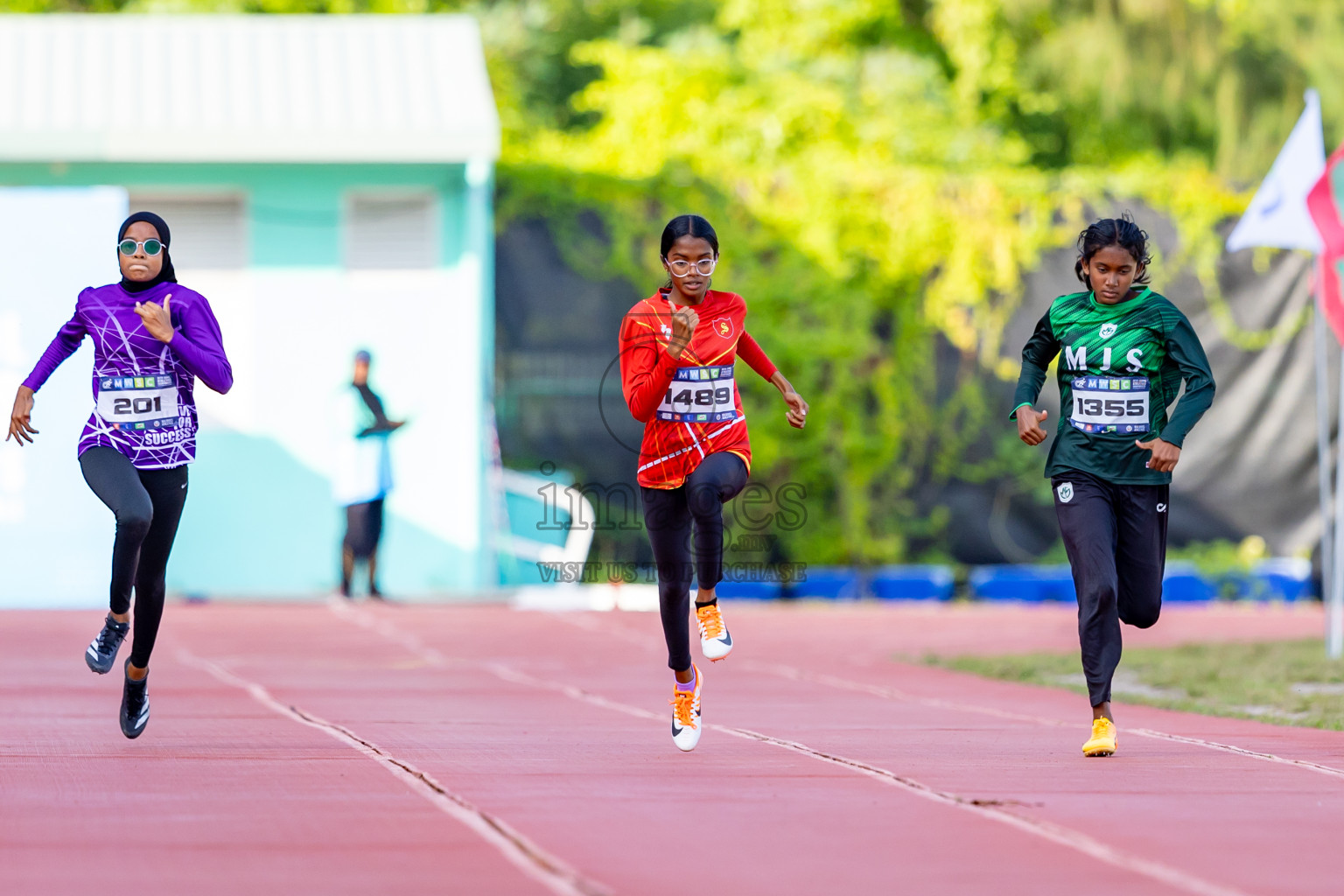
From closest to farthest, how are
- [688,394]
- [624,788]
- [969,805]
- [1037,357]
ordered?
[969,805] < [624,788] < [688,394] < [1037,357]

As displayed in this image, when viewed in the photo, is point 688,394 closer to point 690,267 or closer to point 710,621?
point 690,267

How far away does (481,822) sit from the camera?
17.8ft

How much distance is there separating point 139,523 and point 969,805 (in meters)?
3.08

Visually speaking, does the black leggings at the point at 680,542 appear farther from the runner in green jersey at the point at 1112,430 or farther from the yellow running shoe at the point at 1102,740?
the yellow running shoe at the point at 1102,740

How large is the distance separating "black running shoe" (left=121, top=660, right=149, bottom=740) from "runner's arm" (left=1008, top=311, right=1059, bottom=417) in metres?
3.40

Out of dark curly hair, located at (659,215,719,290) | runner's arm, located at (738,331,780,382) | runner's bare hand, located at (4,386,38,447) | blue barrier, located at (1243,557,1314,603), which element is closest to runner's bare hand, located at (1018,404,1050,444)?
runner's arm, located at (738,331,780,382)

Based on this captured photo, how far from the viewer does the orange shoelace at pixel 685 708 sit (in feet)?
23.4

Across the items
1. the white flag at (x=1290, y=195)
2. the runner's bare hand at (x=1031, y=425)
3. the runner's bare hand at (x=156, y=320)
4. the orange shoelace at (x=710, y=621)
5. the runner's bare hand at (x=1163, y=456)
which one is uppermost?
the white flag at (x=1290, y=195)

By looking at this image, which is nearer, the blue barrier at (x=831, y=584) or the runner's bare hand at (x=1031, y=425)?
the runner's bare hand at (x=1031, y=425)

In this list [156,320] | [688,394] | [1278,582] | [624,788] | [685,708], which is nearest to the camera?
[624,788]

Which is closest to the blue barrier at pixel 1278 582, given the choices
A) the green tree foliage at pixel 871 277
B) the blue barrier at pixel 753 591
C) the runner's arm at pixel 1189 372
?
the green tree foliage at pixel 871 277

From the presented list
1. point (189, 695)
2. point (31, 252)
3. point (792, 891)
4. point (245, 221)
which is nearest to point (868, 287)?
point (245, 221)

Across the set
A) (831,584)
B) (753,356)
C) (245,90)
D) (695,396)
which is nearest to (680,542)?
(695,396)

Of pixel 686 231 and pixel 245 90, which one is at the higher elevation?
pixel 245 90
